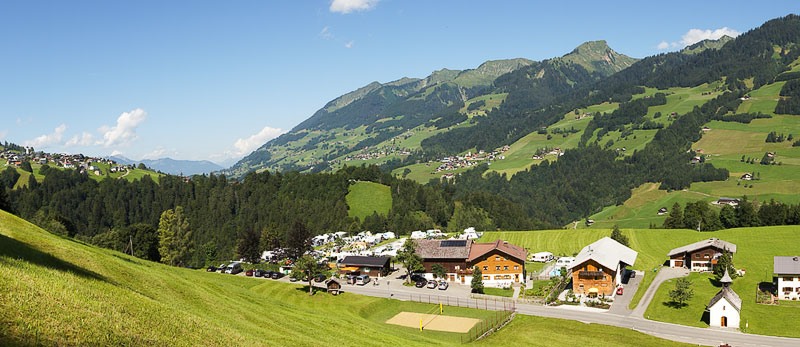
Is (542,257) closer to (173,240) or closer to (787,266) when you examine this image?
(787,266)

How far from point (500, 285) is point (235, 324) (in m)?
71.8

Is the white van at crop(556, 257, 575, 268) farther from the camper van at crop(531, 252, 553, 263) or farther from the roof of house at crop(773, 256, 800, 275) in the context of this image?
the roof of house at crop(773, 256, 800, 275)

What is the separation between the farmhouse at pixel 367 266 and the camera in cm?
10725

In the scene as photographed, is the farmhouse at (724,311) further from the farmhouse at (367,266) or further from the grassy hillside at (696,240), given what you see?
the farmhouse at (367,266)

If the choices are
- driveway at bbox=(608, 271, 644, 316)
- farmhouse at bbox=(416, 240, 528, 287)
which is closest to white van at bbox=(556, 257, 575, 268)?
farmhouse at bbox=(416, 240, 528, 287)

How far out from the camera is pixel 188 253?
126 meters

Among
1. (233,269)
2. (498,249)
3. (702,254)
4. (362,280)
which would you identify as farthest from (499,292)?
(233,269)

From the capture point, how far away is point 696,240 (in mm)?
121125

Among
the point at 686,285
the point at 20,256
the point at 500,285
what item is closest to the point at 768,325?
the point at 686,285

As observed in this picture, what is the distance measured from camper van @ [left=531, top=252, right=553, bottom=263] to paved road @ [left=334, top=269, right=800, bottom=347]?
2773cm

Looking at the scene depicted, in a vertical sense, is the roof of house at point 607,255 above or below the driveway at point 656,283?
above

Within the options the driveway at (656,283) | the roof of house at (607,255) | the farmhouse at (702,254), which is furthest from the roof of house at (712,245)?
the roof of house at (607,255)

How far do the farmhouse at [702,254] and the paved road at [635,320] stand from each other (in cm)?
707

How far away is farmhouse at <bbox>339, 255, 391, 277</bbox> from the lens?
10725 cm
